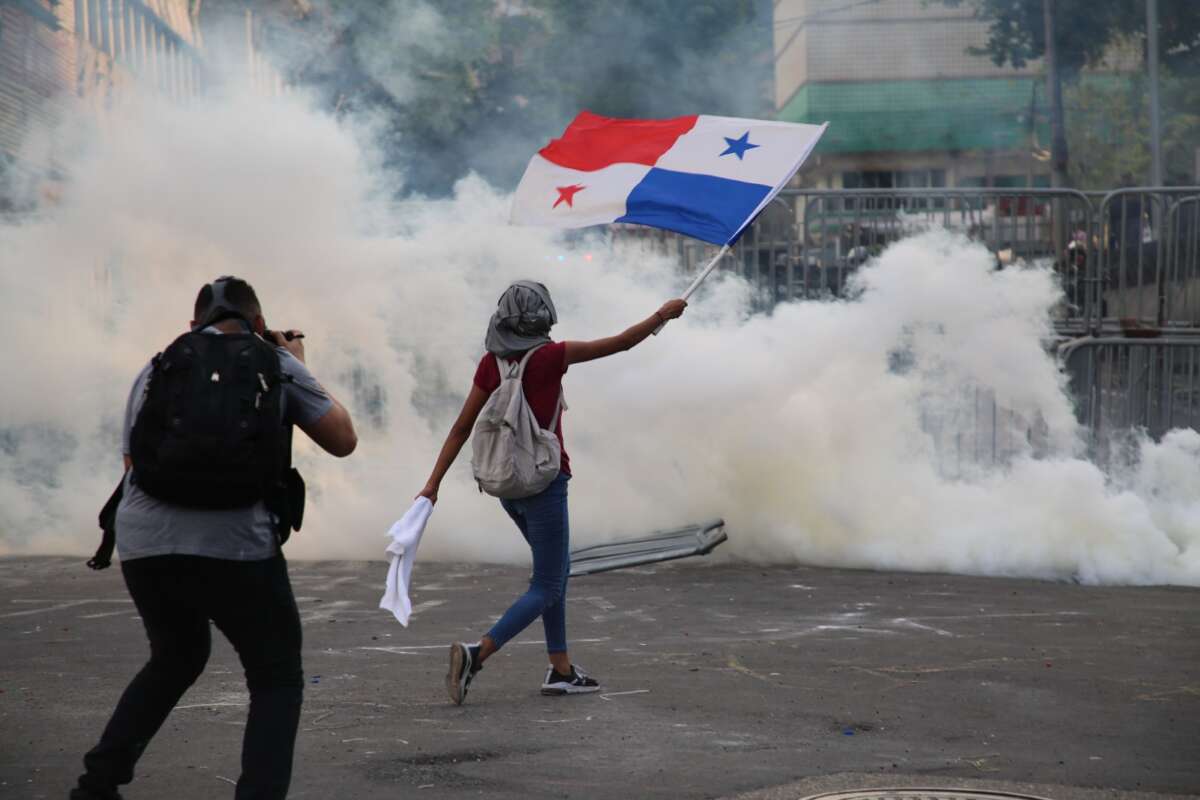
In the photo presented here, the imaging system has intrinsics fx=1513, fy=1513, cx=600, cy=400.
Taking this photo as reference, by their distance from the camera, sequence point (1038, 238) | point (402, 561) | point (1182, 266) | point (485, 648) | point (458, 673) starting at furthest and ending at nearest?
point (1182, 266) → point (1038, 238) → point (485, 648) → point (458, 673) → point (402, 561)

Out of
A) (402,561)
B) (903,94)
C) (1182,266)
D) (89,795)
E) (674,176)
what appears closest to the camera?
(89,795)

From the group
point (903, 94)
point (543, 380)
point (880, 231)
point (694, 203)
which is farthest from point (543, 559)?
point (903, 94)

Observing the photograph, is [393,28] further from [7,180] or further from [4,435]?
[4,435]

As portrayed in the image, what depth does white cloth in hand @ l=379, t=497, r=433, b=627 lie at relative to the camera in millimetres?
4648

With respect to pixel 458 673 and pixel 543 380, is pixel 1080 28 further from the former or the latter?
pixel 458 673

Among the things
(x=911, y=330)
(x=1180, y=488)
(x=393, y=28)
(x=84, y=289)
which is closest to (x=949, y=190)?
(x=911, y=330)

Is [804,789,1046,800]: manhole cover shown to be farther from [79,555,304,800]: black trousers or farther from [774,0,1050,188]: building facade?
[774,0,1050,188]: building facade

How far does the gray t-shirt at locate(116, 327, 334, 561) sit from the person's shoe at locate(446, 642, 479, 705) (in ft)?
5.78

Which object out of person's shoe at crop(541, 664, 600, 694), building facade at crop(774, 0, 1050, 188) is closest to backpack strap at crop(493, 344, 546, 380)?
person's shoe at crop(541, 664, 600, 694)

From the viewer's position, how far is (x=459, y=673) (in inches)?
202

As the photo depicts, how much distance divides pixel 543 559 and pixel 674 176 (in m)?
1.70

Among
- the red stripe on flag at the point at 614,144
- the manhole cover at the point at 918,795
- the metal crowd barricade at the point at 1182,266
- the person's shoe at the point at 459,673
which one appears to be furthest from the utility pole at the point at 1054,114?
the manhole cover at the point at 918,795

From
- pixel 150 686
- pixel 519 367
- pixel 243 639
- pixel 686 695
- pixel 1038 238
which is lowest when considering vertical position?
pixel 686 695

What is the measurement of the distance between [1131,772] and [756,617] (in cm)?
291
